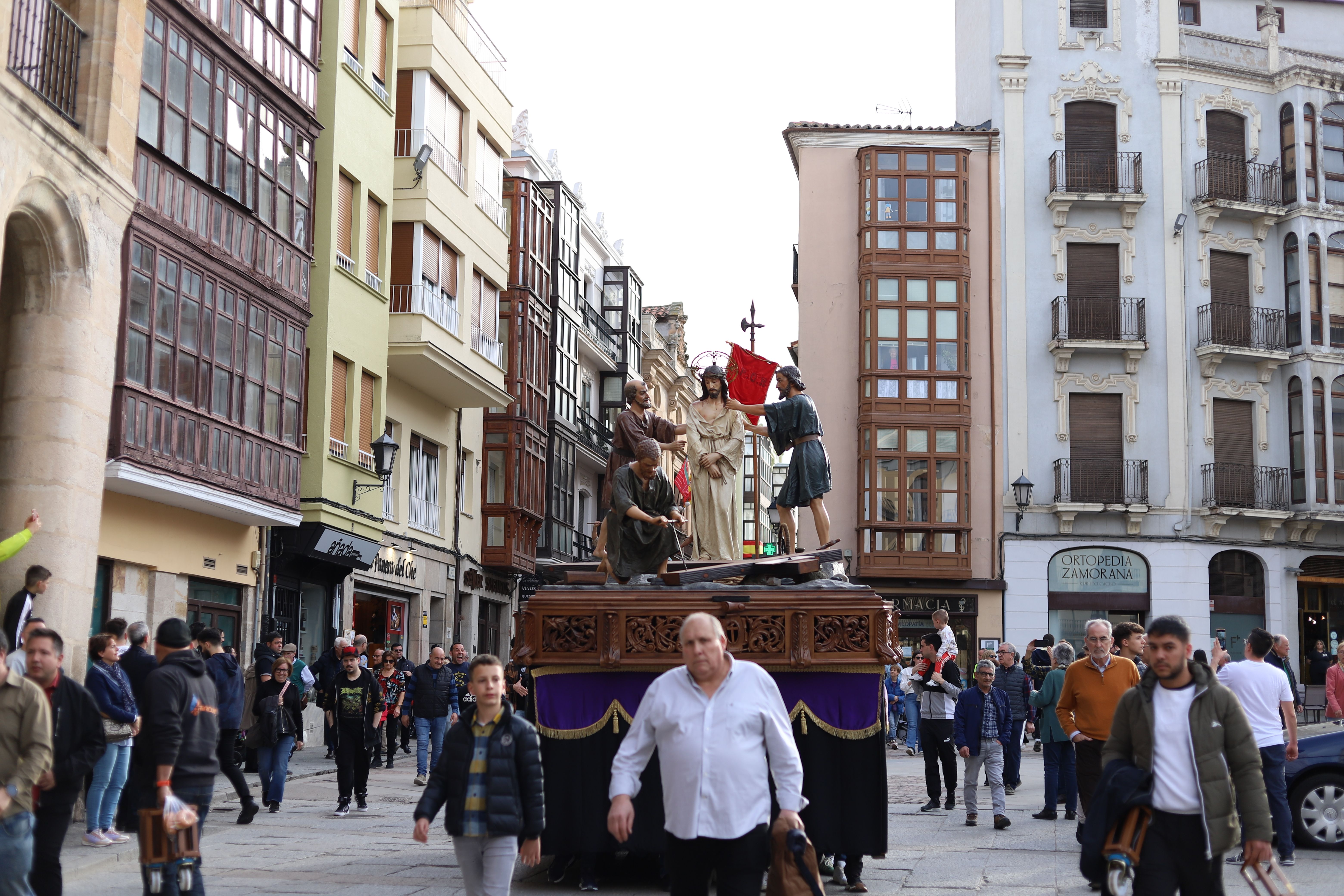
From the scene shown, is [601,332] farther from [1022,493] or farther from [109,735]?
[109,735]

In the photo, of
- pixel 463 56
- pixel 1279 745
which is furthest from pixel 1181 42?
pixel 1279 745

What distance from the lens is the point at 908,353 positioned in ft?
129

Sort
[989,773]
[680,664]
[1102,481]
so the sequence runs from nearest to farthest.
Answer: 1. [680,664]
2. [989,773]
3. [1102,481]

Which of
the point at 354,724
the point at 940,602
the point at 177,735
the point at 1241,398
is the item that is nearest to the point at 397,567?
the point at 940,602

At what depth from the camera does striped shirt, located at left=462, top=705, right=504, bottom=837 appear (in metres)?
7.69

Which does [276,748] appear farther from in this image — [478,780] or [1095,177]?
[1095,177]

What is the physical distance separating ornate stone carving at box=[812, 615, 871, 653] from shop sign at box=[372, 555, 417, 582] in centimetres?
1921

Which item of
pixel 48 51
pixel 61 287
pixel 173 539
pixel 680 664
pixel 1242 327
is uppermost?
pixel 1242 327

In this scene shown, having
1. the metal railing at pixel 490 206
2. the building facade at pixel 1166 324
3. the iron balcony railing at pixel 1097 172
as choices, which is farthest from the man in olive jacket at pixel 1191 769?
the iron balcony railing at pixel 1097 172

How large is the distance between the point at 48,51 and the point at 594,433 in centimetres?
3587

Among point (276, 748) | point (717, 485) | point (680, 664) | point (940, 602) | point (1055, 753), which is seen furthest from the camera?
point (940, 602)

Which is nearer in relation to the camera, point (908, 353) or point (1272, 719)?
point (1272, 719)

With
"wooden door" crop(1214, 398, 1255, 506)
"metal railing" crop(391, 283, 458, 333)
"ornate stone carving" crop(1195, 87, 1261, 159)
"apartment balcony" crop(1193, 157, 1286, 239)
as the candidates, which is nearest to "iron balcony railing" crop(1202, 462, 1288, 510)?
"wooden door" crop(1214, 398, 1255, 506)

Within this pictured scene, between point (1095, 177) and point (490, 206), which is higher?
point (1095, 177)
